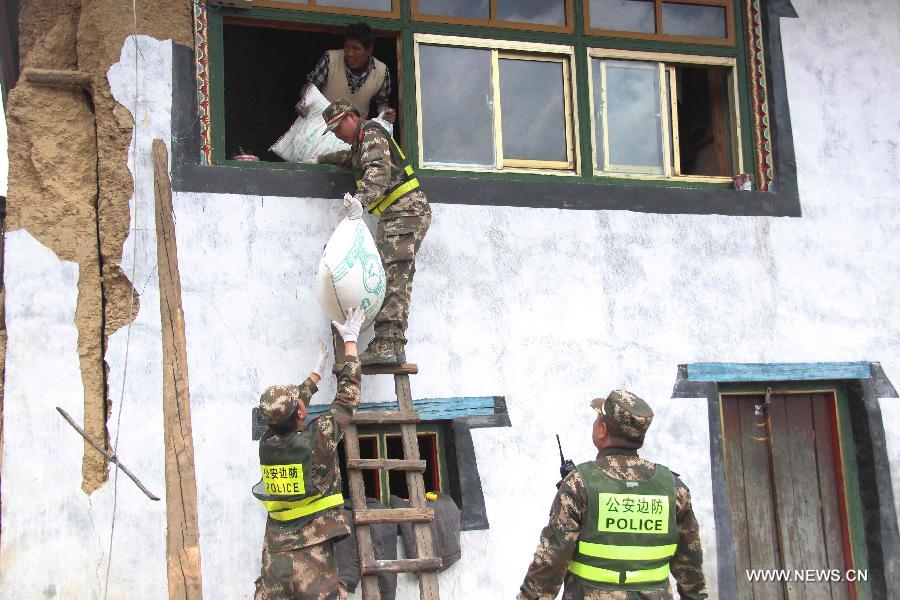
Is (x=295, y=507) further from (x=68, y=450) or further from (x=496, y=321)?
(x=496, y=321)

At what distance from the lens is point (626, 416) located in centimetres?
466

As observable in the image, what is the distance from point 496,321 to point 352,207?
1267 mm

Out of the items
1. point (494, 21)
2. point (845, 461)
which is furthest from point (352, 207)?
point (845, 461)

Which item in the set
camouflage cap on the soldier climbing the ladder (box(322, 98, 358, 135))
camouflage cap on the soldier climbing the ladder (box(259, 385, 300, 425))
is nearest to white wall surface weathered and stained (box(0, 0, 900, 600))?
camouflage cap on the soldier climbing the ladder (box(322, 98, 358, 135))

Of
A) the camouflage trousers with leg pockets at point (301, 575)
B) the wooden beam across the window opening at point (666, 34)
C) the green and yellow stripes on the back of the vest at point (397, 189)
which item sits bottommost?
the camouflage trousers with leg pockets at point (301, 575)

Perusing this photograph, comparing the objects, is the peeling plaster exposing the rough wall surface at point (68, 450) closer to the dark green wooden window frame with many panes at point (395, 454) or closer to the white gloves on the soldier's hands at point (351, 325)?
the white gloves on the soldier's hands at point (351, 325)

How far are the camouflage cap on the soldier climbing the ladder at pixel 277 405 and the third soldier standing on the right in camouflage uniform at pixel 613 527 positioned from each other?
1.35m

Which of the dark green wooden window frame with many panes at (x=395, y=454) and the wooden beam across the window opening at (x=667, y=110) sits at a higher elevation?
the wooden beam across the window opening at (x=667, y=110)

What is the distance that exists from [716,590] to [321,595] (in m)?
2.76

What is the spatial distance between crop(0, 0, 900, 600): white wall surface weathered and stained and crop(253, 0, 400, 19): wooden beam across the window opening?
30.8 inches

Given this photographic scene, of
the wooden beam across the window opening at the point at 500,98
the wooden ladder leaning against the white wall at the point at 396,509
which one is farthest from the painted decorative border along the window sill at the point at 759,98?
the wooden ladder leaning against the white wall at the point at 396,509

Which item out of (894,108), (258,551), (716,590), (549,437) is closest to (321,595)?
(258,551)

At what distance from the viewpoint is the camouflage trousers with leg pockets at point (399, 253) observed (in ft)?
20.3

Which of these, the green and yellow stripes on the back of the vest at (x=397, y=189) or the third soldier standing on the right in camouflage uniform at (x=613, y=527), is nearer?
the third soldier standing on the right in camouflage uniform at (x=613, y=527)
